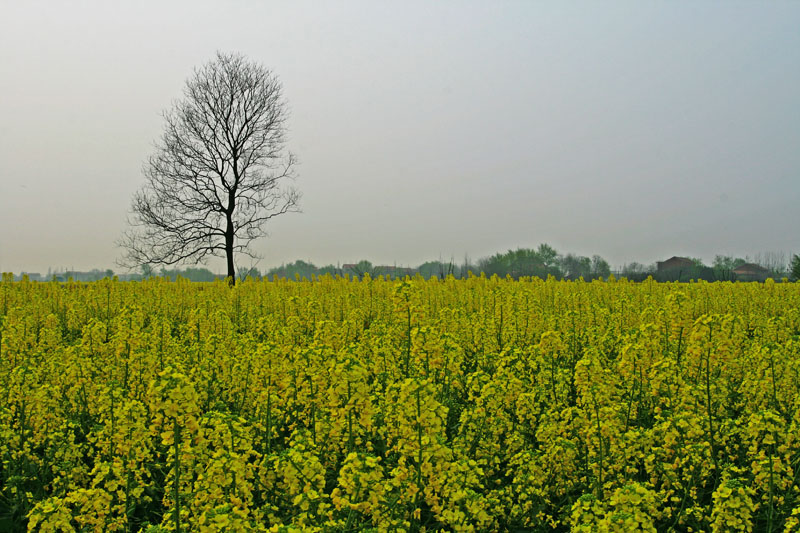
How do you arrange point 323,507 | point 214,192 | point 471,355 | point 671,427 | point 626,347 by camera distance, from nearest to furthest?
point 323,507, point 671,427, point 626,347, point 471,355, point 214,192

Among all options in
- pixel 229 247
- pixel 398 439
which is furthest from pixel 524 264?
pixel 398 439

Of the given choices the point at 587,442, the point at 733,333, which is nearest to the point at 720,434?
the point at 587,442

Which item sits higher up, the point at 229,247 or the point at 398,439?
the point at 229,247

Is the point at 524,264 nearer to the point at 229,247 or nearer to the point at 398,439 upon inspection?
the point at 229,247

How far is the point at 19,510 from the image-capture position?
4207 millimetres

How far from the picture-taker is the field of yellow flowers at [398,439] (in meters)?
3.05

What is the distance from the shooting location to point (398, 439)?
374cm

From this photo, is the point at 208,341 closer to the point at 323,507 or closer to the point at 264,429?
the point at 264,429

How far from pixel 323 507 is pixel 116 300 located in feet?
45.4

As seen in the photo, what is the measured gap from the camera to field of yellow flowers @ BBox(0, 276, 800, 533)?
10.00ft

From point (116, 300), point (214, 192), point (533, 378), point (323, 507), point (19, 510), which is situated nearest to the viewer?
point (323, 507)

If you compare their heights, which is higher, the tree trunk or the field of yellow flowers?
the tree trunk

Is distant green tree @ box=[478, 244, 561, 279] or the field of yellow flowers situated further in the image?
distant green tree @ box=[478, 244, 561, 279]

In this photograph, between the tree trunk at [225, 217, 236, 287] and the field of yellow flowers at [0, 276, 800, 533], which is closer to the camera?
the field of yellow flowers at [0, 276, 800, 533]
